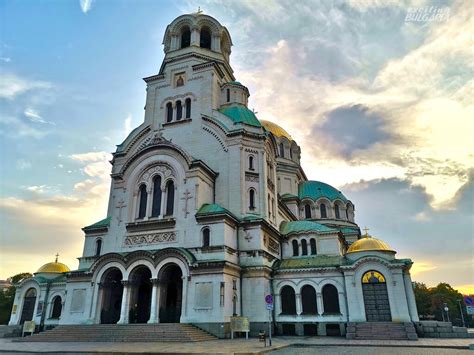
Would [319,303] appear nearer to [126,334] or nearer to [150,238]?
[126,334]

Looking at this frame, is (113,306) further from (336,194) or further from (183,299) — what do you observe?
(336,194)

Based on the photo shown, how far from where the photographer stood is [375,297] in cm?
2547

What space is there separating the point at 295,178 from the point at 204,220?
74.4 feet

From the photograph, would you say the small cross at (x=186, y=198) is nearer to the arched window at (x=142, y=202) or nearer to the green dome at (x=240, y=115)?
Result: the arched window at (x=142, y=202)

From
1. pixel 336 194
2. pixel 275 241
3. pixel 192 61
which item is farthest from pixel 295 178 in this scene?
pixel 192 61

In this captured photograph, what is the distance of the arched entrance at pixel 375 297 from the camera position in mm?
25031

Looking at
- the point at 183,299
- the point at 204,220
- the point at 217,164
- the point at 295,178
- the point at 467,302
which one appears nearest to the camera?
the point at 467,302

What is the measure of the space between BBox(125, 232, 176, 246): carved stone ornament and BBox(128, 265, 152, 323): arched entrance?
2.21 metres

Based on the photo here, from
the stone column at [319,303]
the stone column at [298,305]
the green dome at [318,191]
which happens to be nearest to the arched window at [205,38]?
the green dome at [318,191]

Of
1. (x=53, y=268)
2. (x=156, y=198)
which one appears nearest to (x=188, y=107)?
(x=156, y=198)

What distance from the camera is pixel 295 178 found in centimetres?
4728

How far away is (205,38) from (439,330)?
35474mm

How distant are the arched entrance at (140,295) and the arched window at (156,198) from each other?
15.5ft

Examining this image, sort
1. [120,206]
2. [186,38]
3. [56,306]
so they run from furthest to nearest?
[186,38], [56,306], [120,206]
